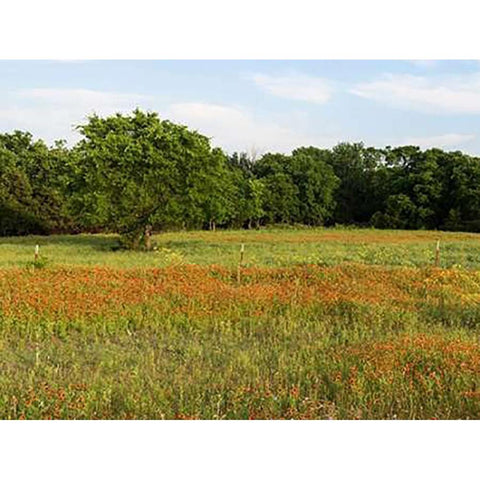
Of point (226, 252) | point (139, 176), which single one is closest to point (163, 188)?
point (139, 176)

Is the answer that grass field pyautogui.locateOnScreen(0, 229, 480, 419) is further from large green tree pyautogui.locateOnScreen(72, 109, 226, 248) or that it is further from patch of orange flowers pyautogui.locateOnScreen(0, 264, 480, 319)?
large green tree pyautogui.locateOnScreen(72, 109, 226, 248)

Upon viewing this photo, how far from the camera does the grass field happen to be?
520cm

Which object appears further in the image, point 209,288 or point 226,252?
point 226,252

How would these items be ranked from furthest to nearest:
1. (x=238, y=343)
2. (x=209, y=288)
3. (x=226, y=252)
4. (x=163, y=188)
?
(x=163, y=188) < (x=226, y=252) < (x=209, y=288) < (x=238, y=343)

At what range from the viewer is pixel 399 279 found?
13.8 m

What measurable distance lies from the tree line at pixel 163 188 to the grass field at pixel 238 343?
35.7 feet

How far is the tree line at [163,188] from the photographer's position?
2561 cm

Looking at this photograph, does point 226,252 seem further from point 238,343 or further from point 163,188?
point 238,343

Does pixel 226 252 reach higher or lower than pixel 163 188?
lower

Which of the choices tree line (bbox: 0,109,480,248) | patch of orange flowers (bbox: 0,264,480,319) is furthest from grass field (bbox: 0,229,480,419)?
tree line (bbox: 0,109,480,248)

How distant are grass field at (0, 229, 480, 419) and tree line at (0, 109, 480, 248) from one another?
10877 millimetres

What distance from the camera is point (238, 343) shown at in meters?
8.20

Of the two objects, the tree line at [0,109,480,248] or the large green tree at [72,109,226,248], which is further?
the tree line at [0,109,480,248]

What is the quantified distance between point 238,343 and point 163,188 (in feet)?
61.4
